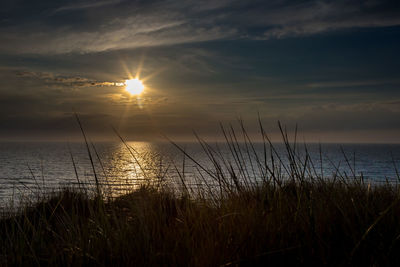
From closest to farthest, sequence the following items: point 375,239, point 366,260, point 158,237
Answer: point 366,260 < point 375,239 < point 158,237

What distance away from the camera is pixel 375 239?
7.61 ft

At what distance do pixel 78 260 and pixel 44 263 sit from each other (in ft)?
1.84

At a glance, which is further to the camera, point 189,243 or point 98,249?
point 98,249

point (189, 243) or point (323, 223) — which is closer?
point (189, 243)

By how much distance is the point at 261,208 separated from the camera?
8.48 ft

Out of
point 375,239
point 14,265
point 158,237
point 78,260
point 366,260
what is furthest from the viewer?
point 158,237

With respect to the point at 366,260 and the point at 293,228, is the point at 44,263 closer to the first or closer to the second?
the point at 293,228

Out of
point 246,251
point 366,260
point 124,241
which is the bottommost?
point 366,260

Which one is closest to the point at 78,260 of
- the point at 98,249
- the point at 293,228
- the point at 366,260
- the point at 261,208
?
the point at 98,249

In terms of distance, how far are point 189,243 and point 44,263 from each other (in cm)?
151

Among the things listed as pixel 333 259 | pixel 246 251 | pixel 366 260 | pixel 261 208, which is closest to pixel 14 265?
pixel 246 251

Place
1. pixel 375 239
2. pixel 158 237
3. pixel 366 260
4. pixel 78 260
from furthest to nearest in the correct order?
1. pixel 158 237
2. pixel 78 260
3. pixel 375 239
4. pixel 366 260

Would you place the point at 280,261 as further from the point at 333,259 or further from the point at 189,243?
the point at 189,243

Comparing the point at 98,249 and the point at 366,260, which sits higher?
the point at 98,249
